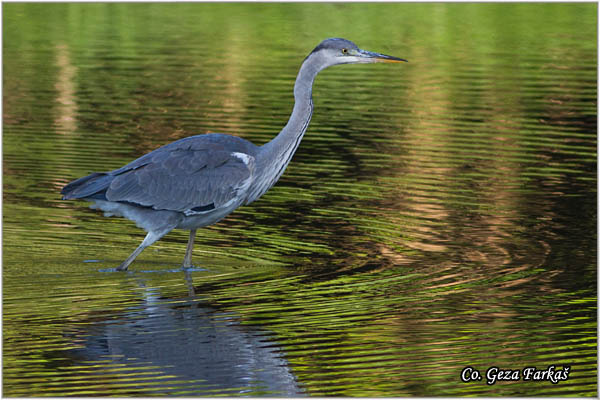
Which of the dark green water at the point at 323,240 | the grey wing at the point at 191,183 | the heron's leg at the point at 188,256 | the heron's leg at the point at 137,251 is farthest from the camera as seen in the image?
the heron's leg at the point at 188,256

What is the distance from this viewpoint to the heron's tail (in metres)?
10.8

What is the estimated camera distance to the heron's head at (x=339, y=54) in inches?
432

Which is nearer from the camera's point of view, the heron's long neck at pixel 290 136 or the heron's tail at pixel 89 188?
the heron's tail at pixel 89 188

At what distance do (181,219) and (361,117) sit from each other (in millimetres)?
9141

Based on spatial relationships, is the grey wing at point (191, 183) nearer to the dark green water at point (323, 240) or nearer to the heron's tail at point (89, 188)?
the heron's tail at point (89, 188)

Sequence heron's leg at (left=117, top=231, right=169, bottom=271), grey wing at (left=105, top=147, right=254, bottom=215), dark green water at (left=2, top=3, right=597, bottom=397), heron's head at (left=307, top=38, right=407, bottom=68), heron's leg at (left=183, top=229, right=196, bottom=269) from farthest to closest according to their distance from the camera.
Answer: heron's head at (left=307, top=38, right=407, bottom=68)
heron's leg at (left=183, top=229, right=196, bottom=269)
grey wing at (left=105, top=147, right=254, bottom=215)
heron's leg at (left=117, top=231, right=169, bottom=271)
dark green water at (left=2, top=3, right=597, bottom=397)

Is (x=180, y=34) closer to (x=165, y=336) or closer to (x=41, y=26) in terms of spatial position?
(x=41, y=26)

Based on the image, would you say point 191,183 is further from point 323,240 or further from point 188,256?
point 323,240

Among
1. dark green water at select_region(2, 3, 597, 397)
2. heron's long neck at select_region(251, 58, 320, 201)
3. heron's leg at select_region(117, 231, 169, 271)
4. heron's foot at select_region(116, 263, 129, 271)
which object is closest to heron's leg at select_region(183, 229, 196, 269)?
dark green water at select_region(2, 3, 597, 397)

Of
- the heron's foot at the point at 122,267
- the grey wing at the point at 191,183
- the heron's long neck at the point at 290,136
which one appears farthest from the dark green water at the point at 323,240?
the heron's long neck at the point at 290,136

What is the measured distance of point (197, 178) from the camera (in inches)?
425

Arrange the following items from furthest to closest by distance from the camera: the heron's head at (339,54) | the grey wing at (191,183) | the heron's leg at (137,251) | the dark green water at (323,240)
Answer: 1. the heron's head at (339,54)
2. the grey wing at (191,183)
3. the heron's leg at (137,251)
4. the dark green water at (323,240)

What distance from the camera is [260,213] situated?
43.0 ft

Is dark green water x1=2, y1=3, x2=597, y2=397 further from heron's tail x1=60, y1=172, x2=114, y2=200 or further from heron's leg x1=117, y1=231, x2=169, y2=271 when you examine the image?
heron's tail x1=60, y1=172, x2=114, y2=200
